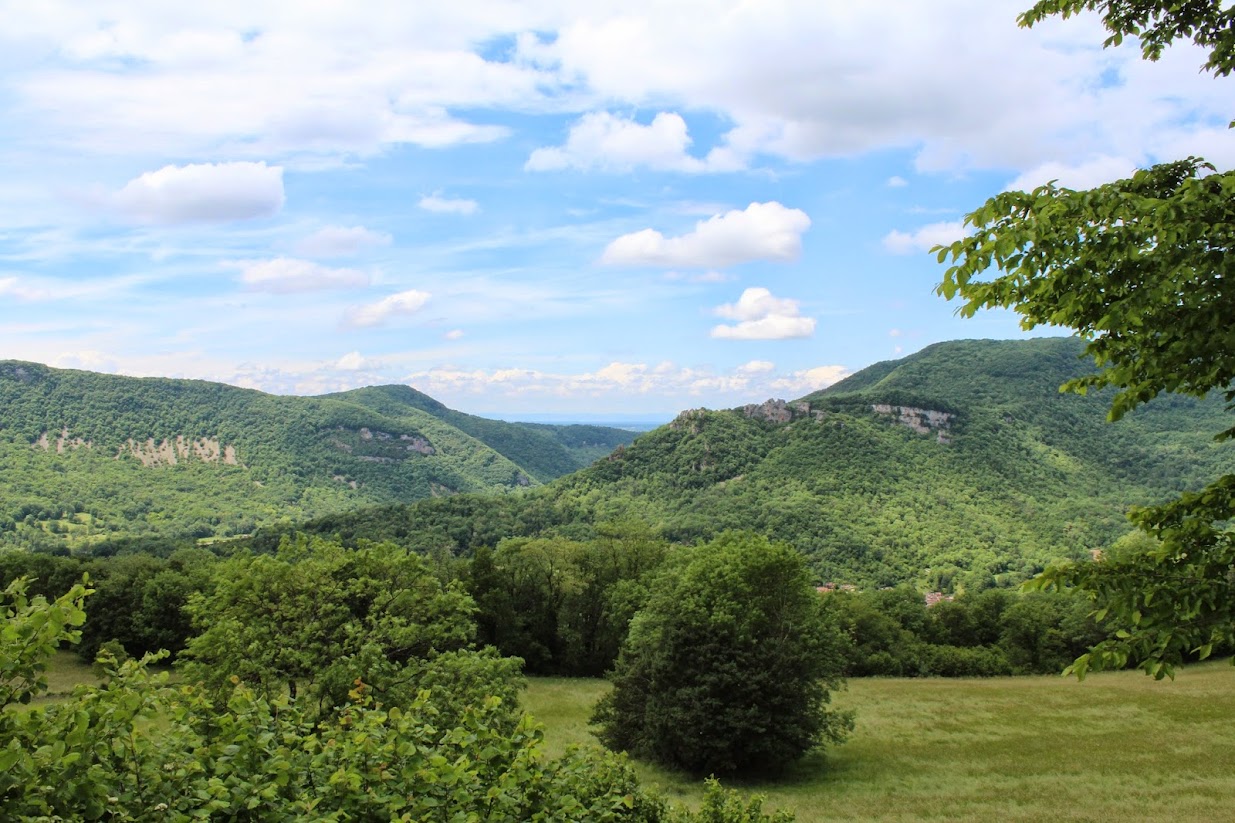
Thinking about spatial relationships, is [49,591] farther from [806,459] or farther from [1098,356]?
[806,459]

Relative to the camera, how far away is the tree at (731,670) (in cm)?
2523

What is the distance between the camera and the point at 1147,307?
18.2 feet

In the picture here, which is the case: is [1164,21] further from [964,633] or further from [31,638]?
[964,633]

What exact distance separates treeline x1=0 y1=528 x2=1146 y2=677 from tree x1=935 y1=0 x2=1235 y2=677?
3991 centimetres

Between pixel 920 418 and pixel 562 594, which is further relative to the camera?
pixel 920 418

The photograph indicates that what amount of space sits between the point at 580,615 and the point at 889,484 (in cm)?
7784

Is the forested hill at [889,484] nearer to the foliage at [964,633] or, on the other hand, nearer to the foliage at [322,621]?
the foliage at [964,633]

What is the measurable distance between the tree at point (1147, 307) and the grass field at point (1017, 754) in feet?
36.0

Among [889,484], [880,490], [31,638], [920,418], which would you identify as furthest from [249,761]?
[920,418]

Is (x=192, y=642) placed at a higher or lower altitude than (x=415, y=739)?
lower

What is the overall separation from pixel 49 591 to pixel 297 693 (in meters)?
52.0

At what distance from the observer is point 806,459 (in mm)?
120750

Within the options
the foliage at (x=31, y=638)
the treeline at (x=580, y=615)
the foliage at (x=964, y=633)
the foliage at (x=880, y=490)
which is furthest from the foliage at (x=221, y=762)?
the foliage at (x=880, y=490)

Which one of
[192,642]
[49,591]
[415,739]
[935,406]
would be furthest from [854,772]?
[935,406]
